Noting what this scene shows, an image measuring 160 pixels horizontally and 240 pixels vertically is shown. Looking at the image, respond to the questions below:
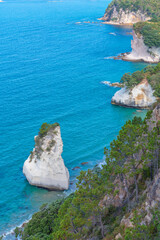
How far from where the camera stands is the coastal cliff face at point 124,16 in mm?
171462

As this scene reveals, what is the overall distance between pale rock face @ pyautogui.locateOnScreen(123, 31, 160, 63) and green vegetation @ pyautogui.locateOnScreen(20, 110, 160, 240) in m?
77.0

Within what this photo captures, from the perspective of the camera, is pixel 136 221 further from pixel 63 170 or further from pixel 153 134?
pixel 63 170

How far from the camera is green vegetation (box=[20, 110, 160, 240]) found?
28391mm

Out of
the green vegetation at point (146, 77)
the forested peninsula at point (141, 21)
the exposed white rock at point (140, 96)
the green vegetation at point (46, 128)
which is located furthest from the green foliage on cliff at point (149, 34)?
the green vegetation at point (46, 128)

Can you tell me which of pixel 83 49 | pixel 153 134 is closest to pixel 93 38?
pixel 83 49

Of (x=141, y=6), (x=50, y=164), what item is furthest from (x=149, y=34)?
(x=50, y=164)

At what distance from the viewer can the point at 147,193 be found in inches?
1100

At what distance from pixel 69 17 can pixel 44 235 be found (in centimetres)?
17054

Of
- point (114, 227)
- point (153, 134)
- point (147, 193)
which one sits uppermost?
point (153, 134)

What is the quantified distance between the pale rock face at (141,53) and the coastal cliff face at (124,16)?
2684 inches

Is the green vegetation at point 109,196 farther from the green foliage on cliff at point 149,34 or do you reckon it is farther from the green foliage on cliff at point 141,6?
the green foliage on cliff at point 141,6

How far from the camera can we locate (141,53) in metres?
110

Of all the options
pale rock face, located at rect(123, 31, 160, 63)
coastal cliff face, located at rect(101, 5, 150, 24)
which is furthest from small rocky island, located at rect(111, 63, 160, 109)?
coastal cliff face, located at rect(101, 5, 150, 24)

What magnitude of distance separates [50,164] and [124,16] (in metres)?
144
